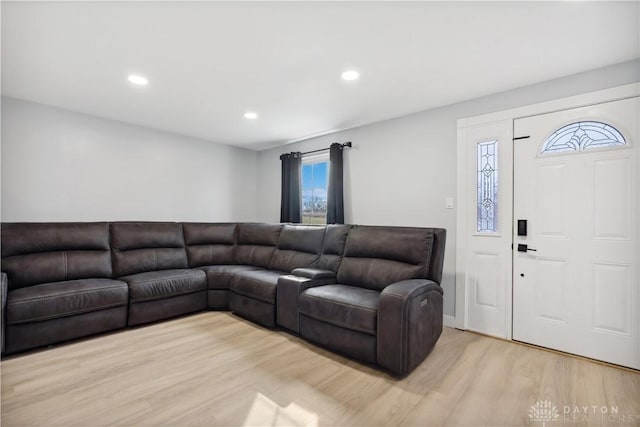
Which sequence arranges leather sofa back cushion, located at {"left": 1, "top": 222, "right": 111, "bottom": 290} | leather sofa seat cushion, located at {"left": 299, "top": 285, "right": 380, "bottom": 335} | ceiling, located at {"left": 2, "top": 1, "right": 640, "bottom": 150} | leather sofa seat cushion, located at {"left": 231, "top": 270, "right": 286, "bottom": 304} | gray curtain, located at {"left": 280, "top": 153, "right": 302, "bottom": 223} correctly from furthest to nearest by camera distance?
gray curtain, located at {"left": 280, "top": 153, "right": 302, "bottom": 223} < leather sofa seat cushion, located at {"left": 231, "top": 270, "right": 286, "bottom": 304} < leather sofa back cushion, located at {"left": 1, "top": 222, "right": 111, "bottom": 290} < leather sofa seat cushion, located at {"left": 299, "top": 285, "right": 380, "bottom": 335} < ceiling, located at {"left": 2, "top": 1, "right": 640, "bottom": 150}

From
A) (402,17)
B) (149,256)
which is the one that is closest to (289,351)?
(149,256)

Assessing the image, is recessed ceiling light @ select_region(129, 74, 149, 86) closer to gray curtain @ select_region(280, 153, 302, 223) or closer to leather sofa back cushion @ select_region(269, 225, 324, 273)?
leather sofa back cushion @ select_region(269, 225, 324, 273)

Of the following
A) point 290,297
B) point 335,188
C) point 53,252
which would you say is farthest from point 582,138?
point 53,252

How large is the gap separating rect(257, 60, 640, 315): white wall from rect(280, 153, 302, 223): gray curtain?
2.53 feet

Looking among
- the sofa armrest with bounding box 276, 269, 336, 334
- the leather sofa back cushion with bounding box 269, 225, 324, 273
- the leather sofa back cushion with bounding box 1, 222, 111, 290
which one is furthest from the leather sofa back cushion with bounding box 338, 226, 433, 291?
the leather sofa back cushion with bounding box 1, 222, 111, 290

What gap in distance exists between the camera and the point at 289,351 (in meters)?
2.50

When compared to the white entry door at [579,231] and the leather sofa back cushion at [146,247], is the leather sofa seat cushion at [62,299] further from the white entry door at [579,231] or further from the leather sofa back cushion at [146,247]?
the white entry door at [579,231]

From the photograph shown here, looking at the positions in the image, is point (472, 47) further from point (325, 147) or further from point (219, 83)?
point (325, 147)

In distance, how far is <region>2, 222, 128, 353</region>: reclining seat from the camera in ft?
7.85

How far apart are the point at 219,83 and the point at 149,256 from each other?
2246 mm

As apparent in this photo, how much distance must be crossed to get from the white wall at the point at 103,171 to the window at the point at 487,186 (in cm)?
384

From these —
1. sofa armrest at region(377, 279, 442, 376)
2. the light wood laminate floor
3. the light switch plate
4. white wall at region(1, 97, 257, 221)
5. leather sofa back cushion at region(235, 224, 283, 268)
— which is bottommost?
the light wood laminate floor

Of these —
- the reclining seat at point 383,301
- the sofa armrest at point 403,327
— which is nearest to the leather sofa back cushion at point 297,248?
the reclining seat at point 383,301

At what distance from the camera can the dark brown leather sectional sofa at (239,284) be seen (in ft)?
7.27
